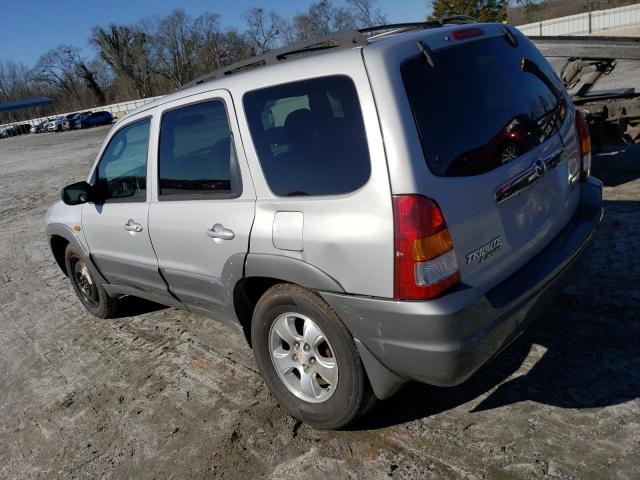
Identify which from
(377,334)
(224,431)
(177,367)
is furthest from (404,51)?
(177,367)

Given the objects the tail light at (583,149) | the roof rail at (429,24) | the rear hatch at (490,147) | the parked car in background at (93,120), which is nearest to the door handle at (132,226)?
the roof rail at (429,24)

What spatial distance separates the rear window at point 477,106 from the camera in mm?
2387

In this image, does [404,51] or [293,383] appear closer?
[404,51]

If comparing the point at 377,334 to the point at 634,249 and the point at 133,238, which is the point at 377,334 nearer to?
the point at 133,238

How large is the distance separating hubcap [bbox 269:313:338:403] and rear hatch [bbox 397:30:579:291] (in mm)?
858

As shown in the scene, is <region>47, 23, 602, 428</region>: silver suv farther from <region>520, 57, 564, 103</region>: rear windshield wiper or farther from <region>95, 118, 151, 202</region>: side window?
<region>95, 118, 151, 202</region>: side window

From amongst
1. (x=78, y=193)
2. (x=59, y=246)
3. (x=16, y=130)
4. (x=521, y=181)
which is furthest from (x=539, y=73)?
(x=16, y=130)

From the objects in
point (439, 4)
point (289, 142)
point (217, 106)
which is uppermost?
point (439, 4)

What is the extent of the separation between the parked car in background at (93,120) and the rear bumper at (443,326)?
175 ft

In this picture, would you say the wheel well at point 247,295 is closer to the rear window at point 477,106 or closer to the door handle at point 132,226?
the door handle at point 132,226

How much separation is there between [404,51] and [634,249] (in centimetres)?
322

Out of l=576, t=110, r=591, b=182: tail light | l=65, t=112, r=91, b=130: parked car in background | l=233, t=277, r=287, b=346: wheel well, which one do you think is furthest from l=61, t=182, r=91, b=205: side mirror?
l=65, t=112, r=91, b=130: parked car in background

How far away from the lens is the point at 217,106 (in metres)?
3.12

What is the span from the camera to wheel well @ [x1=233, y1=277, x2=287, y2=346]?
10.2 ft
